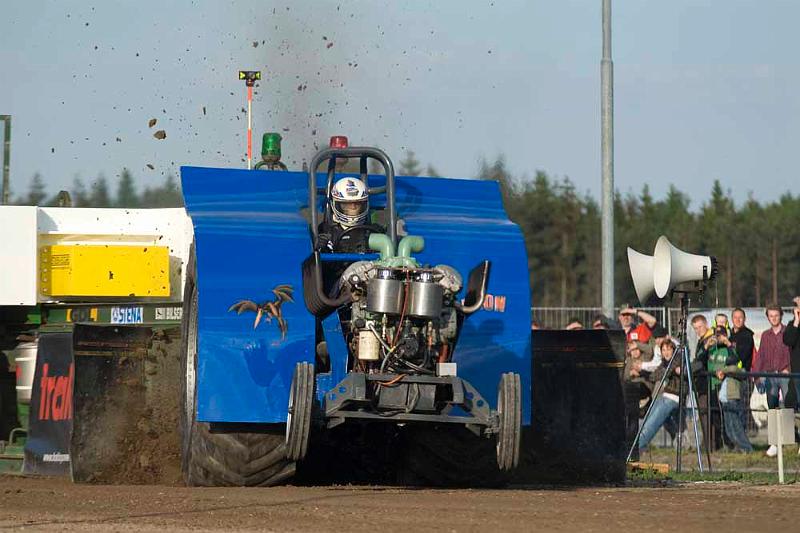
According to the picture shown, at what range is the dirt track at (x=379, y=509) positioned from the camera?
8.02 meters

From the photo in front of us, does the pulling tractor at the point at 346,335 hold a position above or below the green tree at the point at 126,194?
below

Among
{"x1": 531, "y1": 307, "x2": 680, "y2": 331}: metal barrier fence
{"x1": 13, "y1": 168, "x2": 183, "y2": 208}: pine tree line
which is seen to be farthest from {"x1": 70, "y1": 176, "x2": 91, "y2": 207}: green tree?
{"x1": 531, "y1": 307, "x2": 680, "y2": 331}: metal barrier fence

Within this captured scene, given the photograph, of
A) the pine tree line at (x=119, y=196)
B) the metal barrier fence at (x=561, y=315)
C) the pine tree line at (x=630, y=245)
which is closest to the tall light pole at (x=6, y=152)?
the pine tree line at (x=119, y=196)

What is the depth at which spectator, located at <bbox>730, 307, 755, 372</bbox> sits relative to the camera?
17.6 metres

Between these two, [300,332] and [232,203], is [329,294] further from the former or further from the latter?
[232,203]

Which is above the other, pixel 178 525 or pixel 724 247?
pixel 724 247

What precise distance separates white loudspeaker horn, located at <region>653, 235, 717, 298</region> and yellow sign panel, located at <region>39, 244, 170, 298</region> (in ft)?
17.3

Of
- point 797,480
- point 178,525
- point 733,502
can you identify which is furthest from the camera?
point 797,480

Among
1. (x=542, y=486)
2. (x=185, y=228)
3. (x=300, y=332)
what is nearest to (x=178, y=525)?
(x=300, y=332)

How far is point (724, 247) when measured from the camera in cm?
5866

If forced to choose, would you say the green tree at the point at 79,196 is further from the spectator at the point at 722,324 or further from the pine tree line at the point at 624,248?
the pine tree line at the point at 624,248

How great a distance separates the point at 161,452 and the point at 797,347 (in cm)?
847

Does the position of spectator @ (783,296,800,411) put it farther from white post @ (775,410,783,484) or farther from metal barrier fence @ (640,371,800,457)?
white post @ (775,410,783,484)

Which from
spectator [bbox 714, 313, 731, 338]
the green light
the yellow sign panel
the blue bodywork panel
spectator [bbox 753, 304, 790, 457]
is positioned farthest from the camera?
spectator [bbox 714, 313, 731, 338]
